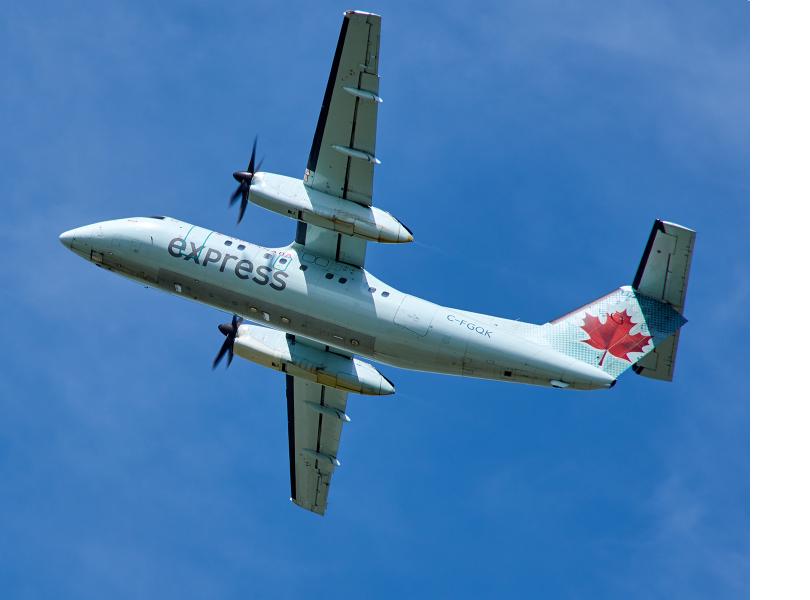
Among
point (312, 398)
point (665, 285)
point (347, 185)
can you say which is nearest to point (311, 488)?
point (312, 398)

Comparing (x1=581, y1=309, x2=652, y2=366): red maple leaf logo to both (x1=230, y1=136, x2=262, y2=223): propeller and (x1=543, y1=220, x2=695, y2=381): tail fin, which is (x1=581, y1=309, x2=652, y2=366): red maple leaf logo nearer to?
(x1=543, y1=220, x2=695, y2=381): tail fin

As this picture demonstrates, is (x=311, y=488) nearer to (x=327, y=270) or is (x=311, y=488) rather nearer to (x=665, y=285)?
(x=327, y=270)

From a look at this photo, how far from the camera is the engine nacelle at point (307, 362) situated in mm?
33594

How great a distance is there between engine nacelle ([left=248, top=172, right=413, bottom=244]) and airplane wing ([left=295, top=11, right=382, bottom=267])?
393 mm

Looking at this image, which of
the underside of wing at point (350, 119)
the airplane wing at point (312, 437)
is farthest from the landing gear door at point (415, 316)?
the airplane wing at point (312, 437)

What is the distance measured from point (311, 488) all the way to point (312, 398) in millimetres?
2968

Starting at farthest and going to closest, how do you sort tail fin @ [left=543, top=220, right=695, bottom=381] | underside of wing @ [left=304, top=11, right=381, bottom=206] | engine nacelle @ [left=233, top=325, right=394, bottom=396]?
1. engine nacelle @ [left=233, top=325, right=394, bottom=396]
2. tail fin @ [left=543, top=220, right=695, bottom=381]
3. underside of wing @ [left=304, top=11, right=381, bottom=206]

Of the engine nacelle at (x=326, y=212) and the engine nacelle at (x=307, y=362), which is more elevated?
the engine nacelle at (x=326, y=212)

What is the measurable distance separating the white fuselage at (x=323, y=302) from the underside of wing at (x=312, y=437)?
13.7 feet

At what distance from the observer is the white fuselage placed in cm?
3086

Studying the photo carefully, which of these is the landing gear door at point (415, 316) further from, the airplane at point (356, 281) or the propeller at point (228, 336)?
the propeller at point (228, 336)

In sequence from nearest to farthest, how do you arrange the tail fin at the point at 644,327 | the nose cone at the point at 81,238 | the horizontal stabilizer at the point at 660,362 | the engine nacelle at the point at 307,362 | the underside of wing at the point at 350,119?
1. the underside of wing at the point at 350,119
2. the tail fin at the point at 644,327
3. the horizontal stabilizer at the point at 660,362
4. the nose cone at the point at 81,238
5. the engine nacelle at the point at 307,362

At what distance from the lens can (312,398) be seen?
3584 centimetres

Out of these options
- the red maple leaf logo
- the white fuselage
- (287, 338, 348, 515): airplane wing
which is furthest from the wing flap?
the red maple leaf logo
